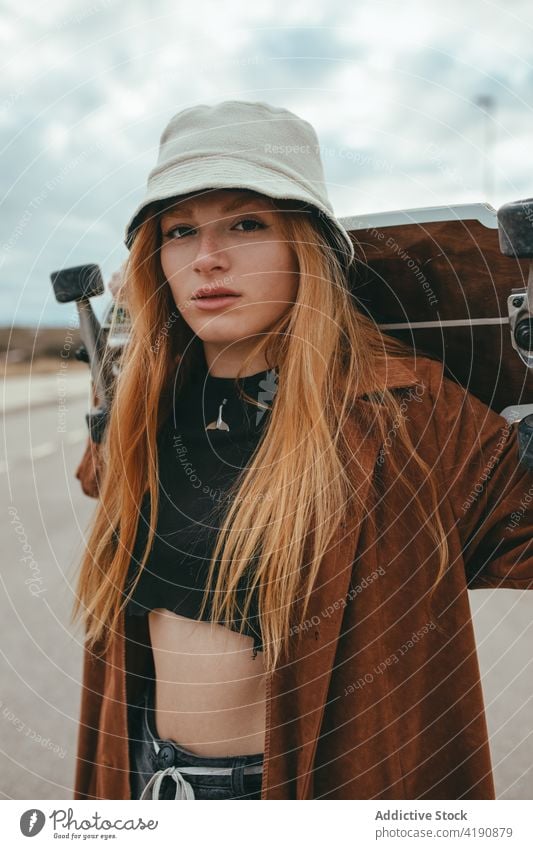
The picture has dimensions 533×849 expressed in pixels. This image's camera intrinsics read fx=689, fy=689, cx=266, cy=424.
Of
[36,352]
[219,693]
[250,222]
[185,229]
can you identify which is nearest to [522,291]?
[250,222]

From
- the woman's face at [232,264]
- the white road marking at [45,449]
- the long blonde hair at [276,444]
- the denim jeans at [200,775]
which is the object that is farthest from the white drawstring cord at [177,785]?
the white road marking at [45,449]

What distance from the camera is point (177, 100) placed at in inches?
45.5

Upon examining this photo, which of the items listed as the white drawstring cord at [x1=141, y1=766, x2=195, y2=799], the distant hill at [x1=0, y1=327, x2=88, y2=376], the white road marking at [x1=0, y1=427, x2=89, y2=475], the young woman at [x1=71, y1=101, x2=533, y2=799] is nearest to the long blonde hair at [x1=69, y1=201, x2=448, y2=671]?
the young woman at [x1=71, y1=101, x2=533, y2=799]

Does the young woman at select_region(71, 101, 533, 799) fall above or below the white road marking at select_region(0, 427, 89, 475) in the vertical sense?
below

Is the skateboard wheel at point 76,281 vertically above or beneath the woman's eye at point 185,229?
above

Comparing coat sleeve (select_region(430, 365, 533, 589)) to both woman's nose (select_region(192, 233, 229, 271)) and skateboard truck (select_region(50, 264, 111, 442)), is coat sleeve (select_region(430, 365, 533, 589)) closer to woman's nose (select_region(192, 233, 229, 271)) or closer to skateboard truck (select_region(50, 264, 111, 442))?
woman's nose (select_region(192, 233, 229, 271))

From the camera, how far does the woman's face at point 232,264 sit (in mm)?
966

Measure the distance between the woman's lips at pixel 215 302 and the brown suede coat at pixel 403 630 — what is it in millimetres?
230

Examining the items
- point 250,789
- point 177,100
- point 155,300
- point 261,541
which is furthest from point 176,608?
point 177,100

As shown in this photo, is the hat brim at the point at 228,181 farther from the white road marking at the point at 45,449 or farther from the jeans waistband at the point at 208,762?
the white road marking at the point at 45,449

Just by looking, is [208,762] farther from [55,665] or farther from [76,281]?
[55,665]

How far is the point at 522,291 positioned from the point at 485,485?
0.25 m

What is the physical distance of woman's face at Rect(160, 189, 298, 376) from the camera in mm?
966

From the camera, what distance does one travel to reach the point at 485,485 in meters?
0.86
